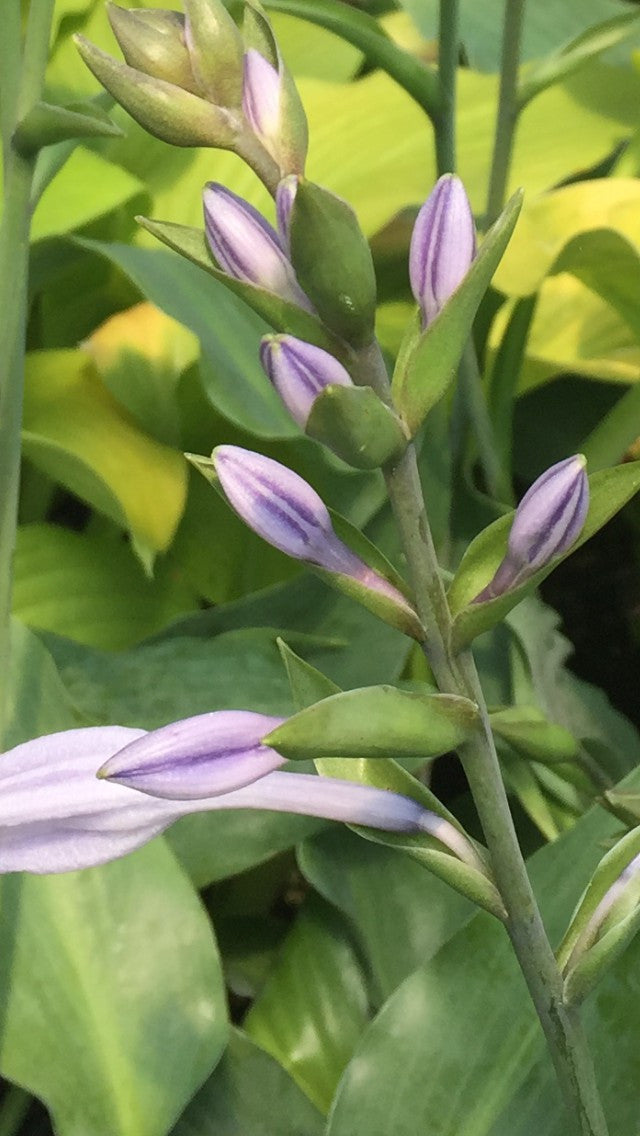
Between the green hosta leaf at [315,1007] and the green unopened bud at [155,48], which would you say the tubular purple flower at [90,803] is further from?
the green hosta leaf at [315,1007]

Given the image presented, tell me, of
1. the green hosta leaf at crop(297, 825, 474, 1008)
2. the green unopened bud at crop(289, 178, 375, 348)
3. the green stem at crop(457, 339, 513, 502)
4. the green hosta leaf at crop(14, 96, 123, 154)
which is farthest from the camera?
the green stem at crop(457, 339, 513, 502)

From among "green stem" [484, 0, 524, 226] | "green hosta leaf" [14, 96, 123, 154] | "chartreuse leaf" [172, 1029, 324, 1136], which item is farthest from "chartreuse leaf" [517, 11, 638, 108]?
"chartreuse leaf" [172, 1029, 324, 1136]

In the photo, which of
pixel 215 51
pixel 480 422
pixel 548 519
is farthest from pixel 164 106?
pixel 480 422

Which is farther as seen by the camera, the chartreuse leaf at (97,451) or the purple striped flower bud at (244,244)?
the chartreuse leaf at (97,451)

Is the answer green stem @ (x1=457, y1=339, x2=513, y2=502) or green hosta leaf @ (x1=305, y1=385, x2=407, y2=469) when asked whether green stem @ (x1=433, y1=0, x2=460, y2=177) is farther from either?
green hosta leaf @ (x1=305, y1=385, x2=407, y2=469)

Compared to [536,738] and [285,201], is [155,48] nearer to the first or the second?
[285,201]

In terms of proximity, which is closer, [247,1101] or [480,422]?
[247,1101]

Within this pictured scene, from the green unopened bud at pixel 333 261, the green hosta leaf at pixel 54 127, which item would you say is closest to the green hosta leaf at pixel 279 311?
the green unopened bud at pixel 333 261
